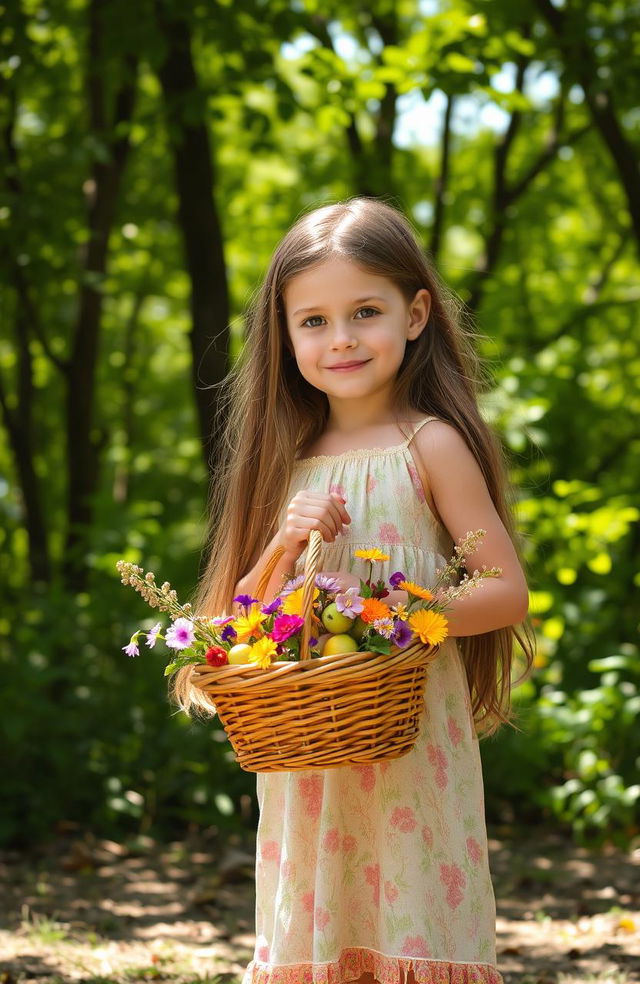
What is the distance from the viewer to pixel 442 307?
2682mm

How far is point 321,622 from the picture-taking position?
7.12 ft

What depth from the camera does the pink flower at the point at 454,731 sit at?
247 cm

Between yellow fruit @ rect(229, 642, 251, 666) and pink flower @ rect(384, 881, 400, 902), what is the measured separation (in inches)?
23.2

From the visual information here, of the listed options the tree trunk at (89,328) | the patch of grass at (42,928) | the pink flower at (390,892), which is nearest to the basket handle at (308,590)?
the pink flower at (390,892)

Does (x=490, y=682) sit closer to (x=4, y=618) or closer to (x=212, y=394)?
(x=212, y=394)

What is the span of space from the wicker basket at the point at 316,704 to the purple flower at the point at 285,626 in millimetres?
26

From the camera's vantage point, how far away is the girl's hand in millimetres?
2285

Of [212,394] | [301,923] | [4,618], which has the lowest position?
[301,923]

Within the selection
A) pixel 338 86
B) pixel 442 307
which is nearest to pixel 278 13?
pixel 338 86

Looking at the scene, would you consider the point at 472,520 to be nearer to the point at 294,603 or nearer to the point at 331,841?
the point at 294,603

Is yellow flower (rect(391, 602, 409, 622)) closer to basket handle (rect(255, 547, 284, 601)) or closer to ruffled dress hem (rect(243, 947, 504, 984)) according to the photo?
basket handle (rect(255, 547, 284, 601))

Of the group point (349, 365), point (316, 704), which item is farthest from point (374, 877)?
point (349, 365)

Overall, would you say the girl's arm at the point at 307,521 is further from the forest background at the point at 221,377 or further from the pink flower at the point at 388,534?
the forest background at the point at 221,377

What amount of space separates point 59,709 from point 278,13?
10.8ft
